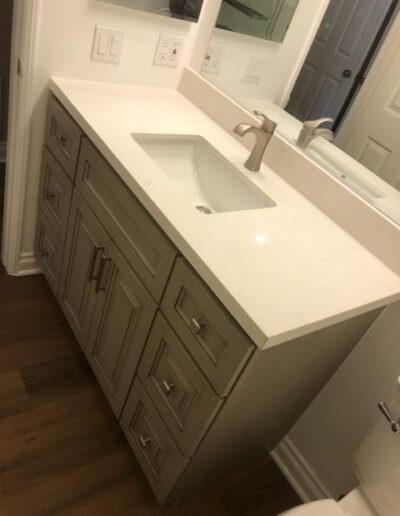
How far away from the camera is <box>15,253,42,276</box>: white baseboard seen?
1851 millimetres

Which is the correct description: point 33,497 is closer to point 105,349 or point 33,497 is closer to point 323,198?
point 105,349

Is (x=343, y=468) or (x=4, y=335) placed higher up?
(x=343, y=468)

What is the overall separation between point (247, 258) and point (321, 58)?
75 centimetres

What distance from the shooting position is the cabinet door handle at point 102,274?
128 centimetres

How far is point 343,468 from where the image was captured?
4.36 feet

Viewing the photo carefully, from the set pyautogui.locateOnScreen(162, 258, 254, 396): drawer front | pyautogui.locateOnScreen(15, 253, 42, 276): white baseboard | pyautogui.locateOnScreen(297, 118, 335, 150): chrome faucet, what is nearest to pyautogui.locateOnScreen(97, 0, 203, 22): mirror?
pyautogui.locateOnScreen(297, 118, 335, 150): chrome faucet

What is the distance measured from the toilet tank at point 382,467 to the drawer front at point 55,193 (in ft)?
3.86

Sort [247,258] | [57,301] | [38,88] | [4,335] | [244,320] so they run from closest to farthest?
1. [244,320]
2. [247,258]
3. [38,88]
4. [4,335]
5. [57,301]

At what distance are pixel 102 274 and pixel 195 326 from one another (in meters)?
0.49

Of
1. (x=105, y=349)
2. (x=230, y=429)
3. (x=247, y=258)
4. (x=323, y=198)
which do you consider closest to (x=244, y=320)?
(x=247, y=258)

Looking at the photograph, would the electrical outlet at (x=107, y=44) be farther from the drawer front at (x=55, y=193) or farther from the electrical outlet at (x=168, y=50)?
the drawer front at (x=55, y=193)

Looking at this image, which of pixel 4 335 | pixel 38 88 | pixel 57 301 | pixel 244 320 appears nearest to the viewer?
pixel 244 320

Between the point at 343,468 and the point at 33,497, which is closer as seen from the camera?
the point at 33,497

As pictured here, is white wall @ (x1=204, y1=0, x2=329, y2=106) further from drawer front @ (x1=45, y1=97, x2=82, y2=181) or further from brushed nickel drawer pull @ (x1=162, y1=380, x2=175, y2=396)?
brushed nickel drawer pull @ (x1=162, y1=380, x2=175, y2=396)
